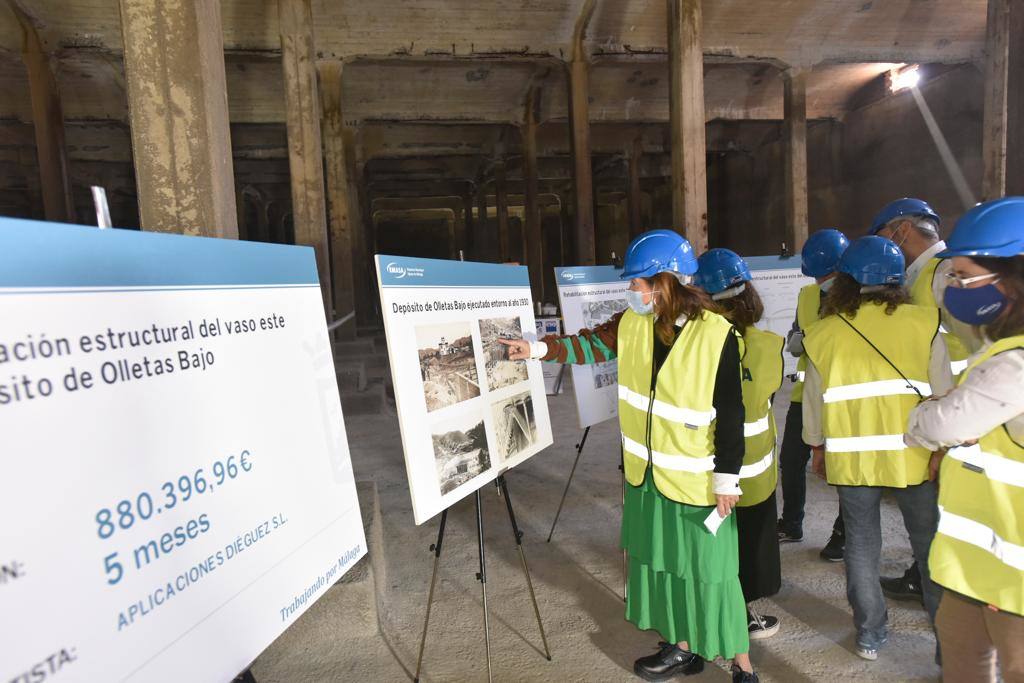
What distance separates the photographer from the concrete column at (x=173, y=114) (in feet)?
9.51

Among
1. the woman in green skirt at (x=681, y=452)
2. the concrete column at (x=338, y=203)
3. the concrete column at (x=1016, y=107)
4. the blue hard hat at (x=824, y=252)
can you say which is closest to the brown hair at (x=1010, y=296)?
the woman in green skirt at (x=681, y=452)

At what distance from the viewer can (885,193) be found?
1623cm

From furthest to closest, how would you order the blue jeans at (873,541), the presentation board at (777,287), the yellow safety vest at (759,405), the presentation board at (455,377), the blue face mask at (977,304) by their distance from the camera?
the presentation board at (777,287), the yellow safety vest at (759,405), the blue jeans at (873,541), the presentation board at (455,377), the blue face mask at (977,304)

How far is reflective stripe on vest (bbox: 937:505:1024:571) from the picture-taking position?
1705mm

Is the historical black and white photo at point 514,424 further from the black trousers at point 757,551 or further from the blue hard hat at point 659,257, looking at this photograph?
the black trousers at point 757,551

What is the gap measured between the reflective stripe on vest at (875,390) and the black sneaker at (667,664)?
1361mm

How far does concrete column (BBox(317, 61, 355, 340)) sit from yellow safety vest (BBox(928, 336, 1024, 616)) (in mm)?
11640

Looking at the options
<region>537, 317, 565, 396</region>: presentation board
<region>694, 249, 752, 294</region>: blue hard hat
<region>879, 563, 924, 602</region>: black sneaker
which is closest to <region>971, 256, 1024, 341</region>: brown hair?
<region>694, 249, 752, 294</region>: blue hard hat

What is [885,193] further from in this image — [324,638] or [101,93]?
[101,93]

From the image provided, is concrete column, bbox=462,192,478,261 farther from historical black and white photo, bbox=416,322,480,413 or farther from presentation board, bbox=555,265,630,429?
historical black and white photo, bbox=416,322,480,413

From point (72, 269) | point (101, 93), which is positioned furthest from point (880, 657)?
point (101, 93)

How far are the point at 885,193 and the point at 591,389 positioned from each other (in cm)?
→ 1605

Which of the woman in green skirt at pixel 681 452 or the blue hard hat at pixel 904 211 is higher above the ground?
the blue hard hat at pixel 904 211

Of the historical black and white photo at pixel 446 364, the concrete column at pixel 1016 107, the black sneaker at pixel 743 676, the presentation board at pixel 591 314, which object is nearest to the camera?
the historical black and white photo at pixel 446 364
